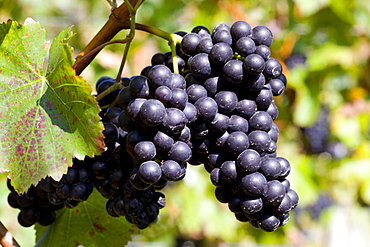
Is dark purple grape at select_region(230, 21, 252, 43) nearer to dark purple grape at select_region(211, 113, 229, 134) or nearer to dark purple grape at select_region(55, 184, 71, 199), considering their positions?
dark purple grape at select_region(211, 113, 229, 134)

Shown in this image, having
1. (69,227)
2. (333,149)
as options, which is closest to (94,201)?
(69,227)

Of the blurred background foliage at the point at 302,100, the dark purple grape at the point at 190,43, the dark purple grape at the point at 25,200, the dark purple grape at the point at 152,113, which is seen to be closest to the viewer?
the dark purple grape at the point at 152,113

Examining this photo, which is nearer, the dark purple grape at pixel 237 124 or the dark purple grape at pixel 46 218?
the dark purple grape at pixel 237 124

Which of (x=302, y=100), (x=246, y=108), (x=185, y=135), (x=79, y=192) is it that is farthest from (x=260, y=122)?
(x=302, y=100)

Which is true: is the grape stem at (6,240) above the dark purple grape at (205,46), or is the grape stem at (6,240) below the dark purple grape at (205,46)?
below

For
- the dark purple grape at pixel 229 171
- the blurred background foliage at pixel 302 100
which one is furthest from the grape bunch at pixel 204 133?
the blurred background foliage at pixel 302 100

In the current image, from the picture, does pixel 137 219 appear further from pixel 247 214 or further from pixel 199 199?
pixel 199 199

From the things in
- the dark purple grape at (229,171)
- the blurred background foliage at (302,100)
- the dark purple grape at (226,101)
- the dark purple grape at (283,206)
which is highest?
the dark purple grape at (226,101)

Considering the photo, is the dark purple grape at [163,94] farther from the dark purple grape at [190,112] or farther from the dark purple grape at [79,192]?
the dark purple grape at [79,192]
